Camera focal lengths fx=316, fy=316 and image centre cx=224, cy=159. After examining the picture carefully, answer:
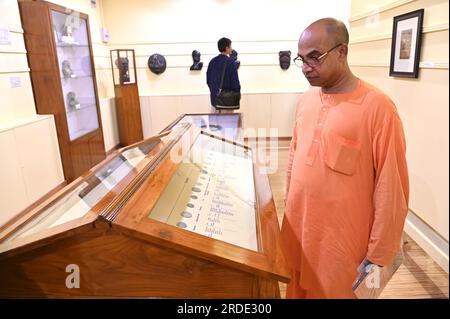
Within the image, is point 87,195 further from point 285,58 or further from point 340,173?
point 285,58

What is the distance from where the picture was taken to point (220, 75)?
414 cm

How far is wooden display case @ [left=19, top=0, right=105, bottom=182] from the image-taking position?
11.0 ft

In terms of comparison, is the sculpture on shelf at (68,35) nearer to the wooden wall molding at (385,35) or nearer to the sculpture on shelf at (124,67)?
the sculpture on shelf at (124,67)

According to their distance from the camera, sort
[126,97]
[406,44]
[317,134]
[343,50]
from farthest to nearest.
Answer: [126,97], [317,134], [343,50], [406,44]

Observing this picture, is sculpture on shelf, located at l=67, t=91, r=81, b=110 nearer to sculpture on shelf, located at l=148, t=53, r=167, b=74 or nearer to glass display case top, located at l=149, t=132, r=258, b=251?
A: sculpture on shelf, located at l=148, t=53, r=167, b=74

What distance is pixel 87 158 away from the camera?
4.22 meters

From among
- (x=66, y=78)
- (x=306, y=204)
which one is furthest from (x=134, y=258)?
(x=66, y=78)

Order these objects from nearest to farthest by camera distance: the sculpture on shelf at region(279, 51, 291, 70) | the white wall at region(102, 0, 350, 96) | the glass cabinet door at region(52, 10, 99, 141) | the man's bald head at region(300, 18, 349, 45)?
the man's bald head at region(300, 18, 349, 45), the glass cabinet door at region(52, 10, 99, 141), the white wall at region(102, 0, 350, 96), the sculpture on shelf at region(279, 51, 291, 70)

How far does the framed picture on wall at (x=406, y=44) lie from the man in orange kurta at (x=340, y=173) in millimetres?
315

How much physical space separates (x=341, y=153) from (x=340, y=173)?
0.06 m

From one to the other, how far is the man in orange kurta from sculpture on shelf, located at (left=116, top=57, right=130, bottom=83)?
4.94 meters

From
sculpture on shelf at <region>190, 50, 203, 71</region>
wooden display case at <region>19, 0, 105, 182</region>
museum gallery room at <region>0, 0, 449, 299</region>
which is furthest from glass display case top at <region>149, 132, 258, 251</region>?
sculpture on shelf at <region>190, 50, 203, 71</region>
